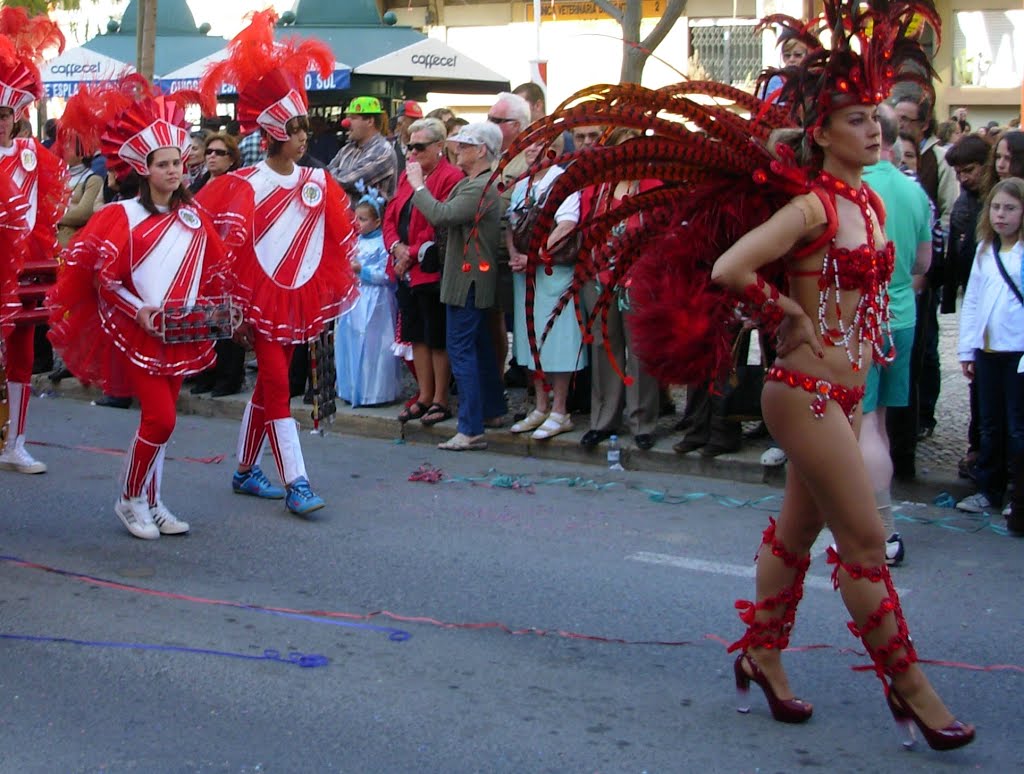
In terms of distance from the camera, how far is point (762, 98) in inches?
187

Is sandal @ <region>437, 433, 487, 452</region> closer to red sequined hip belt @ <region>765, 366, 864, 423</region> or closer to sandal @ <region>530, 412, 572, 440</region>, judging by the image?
sandal @ <region>530, 412, 572, 440</region>

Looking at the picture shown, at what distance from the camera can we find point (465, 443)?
29.5ft

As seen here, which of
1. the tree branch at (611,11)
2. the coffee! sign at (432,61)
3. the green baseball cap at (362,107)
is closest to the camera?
the green baseball cap at (362,107)

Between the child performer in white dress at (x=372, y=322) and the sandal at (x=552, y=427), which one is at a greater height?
the child performer in white dress at (x=372, y=322)

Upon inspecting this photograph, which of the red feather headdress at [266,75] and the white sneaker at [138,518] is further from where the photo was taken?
the red feather headdress at [266,75]

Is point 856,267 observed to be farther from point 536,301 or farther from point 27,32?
point 27,32

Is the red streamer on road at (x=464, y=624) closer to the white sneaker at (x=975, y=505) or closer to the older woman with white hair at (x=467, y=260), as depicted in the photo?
the white sneaker at (x=975, y=505)

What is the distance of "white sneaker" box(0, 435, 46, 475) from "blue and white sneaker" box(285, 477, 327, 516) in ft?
6.27

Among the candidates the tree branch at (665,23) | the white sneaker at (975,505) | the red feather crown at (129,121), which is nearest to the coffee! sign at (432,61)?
the tree branch at (665,23)

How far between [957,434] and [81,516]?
202 inches

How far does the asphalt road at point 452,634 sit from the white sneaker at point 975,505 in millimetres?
130

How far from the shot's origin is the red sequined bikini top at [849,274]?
4047 millimetres

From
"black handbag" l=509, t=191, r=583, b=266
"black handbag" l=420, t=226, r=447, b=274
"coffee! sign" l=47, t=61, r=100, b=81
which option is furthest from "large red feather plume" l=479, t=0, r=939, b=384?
Answer: "coffee! sign" l=47, t=61, r=100, b=81

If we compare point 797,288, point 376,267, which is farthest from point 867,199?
point 376,267
